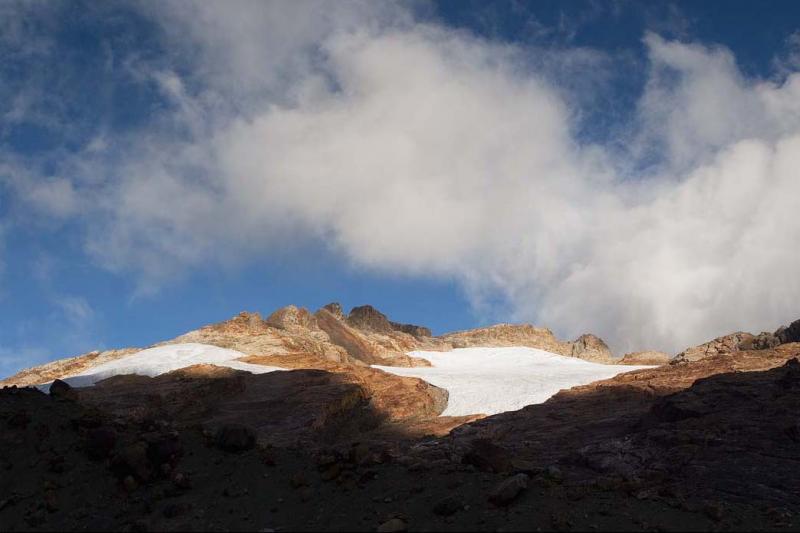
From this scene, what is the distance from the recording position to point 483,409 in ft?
108

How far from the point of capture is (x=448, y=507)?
10031 millimetres

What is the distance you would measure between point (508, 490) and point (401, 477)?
8.44 ft

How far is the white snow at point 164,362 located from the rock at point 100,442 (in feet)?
73.5

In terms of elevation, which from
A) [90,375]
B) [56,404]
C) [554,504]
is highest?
[90,375]

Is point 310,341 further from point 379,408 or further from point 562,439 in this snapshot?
point 562,439

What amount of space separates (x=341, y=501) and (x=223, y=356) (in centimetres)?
3436

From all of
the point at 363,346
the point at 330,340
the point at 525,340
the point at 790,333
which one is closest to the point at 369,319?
the point at 525,340

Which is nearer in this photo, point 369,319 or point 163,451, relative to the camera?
point 163,451

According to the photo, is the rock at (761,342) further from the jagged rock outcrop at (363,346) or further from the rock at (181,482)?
the jagged rock outcrop at (363,346)

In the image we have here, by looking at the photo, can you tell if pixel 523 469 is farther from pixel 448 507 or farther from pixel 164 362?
pixel 164 362

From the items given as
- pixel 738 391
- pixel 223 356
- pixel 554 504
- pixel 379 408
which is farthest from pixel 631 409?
pixel 223 356

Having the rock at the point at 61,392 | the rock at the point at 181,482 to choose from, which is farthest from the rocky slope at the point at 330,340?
the rock at the point at 181,482

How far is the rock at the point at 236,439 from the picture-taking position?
1349 cm

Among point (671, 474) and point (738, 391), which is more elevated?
point (738, 391)
